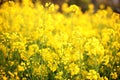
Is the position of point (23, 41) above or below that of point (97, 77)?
above

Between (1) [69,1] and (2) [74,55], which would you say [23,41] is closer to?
(2) [74,55]

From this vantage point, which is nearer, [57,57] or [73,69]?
[73,69]

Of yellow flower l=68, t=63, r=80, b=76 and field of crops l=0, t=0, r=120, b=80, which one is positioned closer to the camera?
yellow flower l=68, t=63, r=80, b=76

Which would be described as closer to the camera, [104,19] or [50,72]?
[50,72]

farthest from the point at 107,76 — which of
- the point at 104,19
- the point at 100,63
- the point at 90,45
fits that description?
the point at 104,19

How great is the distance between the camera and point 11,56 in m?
5.39

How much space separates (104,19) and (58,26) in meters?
2.24

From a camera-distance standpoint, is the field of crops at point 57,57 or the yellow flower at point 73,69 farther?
the field of crops at point 57,57

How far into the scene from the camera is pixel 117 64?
5699mm

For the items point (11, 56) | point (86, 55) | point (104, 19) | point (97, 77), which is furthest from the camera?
point (104, 19)

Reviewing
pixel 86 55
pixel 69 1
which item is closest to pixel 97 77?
pixel 86 55

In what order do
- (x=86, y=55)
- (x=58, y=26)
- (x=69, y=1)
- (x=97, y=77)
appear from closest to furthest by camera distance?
(x=97, y=77)
(x=86, y=55)
(x=58, y=26)
(x=69, y=1)

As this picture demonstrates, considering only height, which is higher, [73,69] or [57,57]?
[57,57]

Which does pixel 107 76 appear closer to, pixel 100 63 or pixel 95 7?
pixel 100 63
